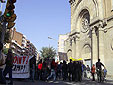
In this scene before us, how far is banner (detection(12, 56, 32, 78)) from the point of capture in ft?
33.9

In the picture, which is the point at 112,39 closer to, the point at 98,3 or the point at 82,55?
Result: the point at 98,3

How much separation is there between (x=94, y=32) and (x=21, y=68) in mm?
13315

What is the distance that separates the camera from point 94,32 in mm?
20547

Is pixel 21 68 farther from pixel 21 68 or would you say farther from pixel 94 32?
pixel 94 32

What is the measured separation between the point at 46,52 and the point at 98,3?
26566 millimetres

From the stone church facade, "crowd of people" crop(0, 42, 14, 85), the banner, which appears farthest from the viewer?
the stone church facade

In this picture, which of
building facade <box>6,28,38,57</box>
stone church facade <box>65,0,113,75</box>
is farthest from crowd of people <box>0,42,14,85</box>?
building facade <box>6,28,38,57</box>

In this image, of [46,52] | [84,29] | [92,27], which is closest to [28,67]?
[92,27]

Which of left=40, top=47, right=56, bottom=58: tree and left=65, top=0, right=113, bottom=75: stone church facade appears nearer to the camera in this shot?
left=65, top=0, right=113, bottom=75: stone church facade

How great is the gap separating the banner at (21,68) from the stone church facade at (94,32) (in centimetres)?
1129

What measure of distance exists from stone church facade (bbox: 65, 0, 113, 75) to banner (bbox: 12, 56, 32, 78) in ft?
37.0

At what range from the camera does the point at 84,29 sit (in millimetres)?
24859

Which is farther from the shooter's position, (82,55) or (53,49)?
(53,49)

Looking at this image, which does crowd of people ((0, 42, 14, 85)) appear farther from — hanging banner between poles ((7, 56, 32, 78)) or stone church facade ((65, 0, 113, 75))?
stone church facade ((65, 0, 113, 75))
